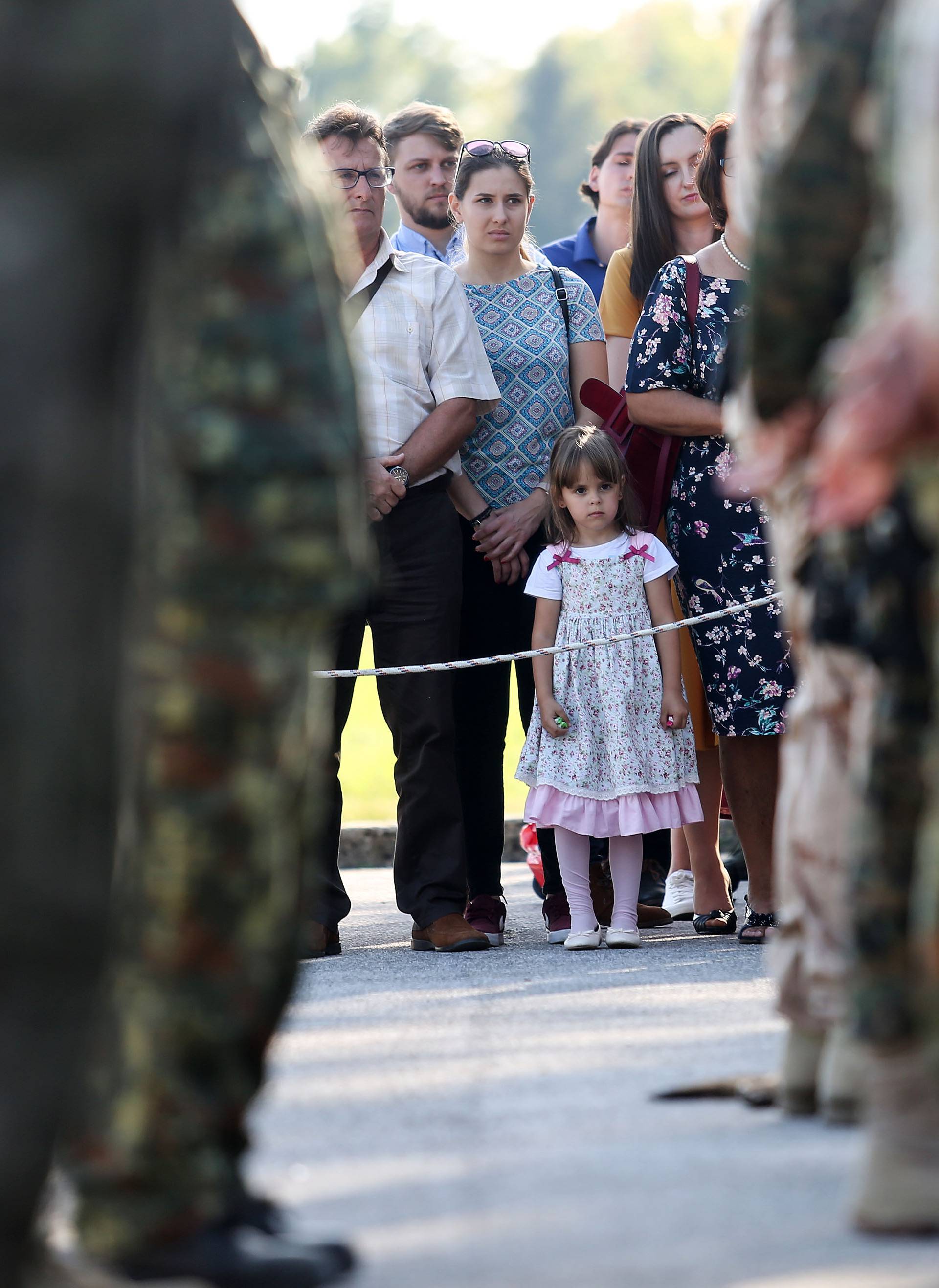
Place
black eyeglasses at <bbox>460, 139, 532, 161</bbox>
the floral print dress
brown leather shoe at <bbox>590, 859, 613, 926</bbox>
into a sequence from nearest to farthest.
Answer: the floral print dress, brown leather shoe at <bbox>590, 859, 613, 926</bbox>, black eyeglasses at <bbox>460, 139, 532, 161</bbox>

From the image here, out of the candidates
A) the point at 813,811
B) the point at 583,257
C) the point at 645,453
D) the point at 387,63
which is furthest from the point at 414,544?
the point at 387,63

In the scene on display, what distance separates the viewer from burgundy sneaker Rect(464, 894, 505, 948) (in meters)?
5.92

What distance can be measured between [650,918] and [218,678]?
408 centimetres

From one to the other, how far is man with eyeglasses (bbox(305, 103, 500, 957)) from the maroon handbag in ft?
1.19

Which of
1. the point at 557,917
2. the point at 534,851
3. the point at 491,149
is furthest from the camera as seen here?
the point at 534,851

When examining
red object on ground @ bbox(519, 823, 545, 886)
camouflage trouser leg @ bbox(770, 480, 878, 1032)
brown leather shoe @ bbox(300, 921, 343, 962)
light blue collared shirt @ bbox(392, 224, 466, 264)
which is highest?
light blue collared shirt @ bbox(392, 224, 466, 264)

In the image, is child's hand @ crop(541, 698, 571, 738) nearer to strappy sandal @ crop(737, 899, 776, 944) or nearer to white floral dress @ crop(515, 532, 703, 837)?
white floral dress @ crop(515, 532, 703, 837)

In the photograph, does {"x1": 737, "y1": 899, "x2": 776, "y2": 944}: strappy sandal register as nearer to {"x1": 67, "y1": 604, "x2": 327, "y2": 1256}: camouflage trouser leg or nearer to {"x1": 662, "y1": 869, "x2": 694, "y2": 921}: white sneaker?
{"x1": 662, "y1": 869, "x2": 694, "y2": 921}: white sneaker

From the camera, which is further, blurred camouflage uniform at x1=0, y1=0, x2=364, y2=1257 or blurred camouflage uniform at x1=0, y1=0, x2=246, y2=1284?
blurred camouflage uniform at x1=0, y1=0, x2=364, y2=1257

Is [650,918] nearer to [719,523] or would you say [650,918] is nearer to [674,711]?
[674,711]

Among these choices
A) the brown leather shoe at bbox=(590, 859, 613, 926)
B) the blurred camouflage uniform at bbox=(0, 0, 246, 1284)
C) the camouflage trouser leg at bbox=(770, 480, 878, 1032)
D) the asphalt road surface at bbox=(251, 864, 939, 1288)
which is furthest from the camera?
the brown leather shoe at bbox=(590, 859, 613, 926)

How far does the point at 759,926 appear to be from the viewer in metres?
5.47

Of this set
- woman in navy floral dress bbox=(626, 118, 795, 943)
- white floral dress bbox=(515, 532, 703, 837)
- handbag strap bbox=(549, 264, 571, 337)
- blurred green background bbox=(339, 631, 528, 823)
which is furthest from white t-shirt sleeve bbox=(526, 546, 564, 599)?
handbag strap bbox=(549, 264, 571, 337)

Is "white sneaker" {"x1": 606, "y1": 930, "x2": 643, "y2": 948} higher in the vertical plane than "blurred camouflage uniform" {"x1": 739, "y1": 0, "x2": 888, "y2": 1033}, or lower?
lower
